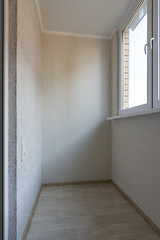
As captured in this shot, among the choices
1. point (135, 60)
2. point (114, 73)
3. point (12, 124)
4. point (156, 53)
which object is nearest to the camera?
point (12, 124)

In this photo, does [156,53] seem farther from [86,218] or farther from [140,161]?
[86,218]

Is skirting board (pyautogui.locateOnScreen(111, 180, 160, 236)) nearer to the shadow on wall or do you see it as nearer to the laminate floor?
the laminate floor

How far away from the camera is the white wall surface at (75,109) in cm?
201

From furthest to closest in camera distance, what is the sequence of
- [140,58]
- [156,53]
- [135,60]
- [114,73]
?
[114,73], [135,60], [140,58], [156,53]

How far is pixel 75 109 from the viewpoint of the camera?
2.06 metres

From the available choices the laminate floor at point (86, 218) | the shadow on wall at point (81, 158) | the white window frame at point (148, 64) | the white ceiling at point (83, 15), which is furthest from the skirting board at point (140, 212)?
the white ceiling at point (83, 15)

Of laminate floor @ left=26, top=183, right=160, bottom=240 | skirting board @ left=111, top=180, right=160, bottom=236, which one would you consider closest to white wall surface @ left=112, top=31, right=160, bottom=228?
skirting board @ left=111, top=180, right=160, bottom=236

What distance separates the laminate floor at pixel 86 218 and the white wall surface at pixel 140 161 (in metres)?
0.16

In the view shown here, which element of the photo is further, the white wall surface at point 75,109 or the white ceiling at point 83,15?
the white wall surface at point 75,109

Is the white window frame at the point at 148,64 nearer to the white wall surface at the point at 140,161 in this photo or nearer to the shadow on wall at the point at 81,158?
the white wall surface at the point at 140,161

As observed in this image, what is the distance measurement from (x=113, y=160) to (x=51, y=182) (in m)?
1.02

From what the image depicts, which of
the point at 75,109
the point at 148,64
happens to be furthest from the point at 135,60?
the point at 75,109

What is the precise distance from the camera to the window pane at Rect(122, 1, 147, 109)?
1.44 metres

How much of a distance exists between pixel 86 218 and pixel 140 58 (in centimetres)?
183
